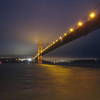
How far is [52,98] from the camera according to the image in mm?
8312

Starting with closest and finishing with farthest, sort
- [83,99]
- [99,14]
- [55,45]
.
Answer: [83,99] < [99,14] < [55,45]

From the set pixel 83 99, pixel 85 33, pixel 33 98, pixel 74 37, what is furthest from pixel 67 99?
pixel 74 37

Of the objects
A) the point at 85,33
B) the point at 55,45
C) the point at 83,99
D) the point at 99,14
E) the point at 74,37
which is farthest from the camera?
the point at 55,45

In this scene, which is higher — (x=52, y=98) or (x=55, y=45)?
(x=55, y=45)

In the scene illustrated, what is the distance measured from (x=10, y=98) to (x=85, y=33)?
107 ft

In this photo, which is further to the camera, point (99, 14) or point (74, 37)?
point (74, 37)

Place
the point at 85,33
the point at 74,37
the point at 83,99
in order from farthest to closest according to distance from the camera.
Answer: the point at 74,37 → the point at 85,33 → the point at 83,99

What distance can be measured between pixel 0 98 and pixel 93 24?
1085 inches

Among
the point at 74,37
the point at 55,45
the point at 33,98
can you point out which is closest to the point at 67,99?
the point at 33,98

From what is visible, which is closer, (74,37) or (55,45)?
(74,37)

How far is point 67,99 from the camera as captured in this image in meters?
8.09

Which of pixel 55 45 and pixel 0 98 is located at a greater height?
pixel 55 45

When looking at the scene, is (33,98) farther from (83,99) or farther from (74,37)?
(74,37)

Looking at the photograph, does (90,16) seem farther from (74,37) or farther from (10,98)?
(10,98)
